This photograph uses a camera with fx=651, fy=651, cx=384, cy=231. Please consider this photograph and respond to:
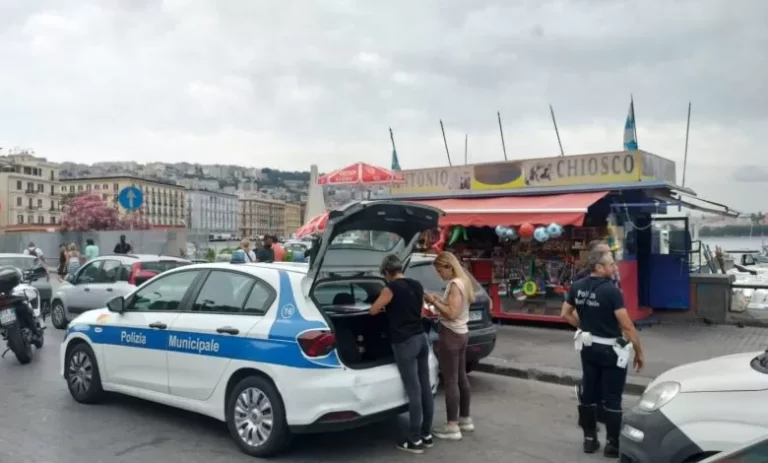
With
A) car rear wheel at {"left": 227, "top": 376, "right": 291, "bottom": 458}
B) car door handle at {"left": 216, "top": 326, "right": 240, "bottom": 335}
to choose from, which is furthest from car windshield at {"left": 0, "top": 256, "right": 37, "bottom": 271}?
car rear wheel at {"left": 227, "top": 376, "right": 291, "bottom": 458}

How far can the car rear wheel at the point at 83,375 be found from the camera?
22.4 feet

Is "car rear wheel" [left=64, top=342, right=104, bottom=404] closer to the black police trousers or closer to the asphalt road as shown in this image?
the asphalt road

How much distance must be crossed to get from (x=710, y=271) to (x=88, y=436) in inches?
500

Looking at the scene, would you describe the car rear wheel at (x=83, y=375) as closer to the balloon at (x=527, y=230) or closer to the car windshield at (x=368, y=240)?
the car windshield at (x=368, y=240)

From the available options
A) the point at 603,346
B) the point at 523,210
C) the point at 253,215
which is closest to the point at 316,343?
the point at 603,346

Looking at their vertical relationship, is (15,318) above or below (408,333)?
below

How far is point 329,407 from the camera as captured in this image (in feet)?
16.4

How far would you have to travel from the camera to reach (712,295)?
40.0ft

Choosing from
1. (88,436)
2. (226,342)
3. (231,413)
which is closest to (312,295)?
(226,342)

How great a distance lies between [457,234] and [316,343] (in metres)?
7.85

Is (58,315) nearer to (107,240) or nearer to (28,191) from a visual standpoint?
(107,240)

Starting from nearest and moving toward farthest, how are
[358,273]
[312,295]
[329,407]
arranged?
[329,407] < [312,295] < [358,273]

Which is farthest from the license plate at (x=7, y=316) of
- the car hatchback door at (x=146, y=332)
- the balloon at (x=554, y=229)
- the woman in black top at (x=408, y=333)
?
the balloon at (x=554, y=229)

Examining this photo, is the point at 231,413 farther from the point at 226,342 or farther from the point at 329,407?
the point at 329,407
